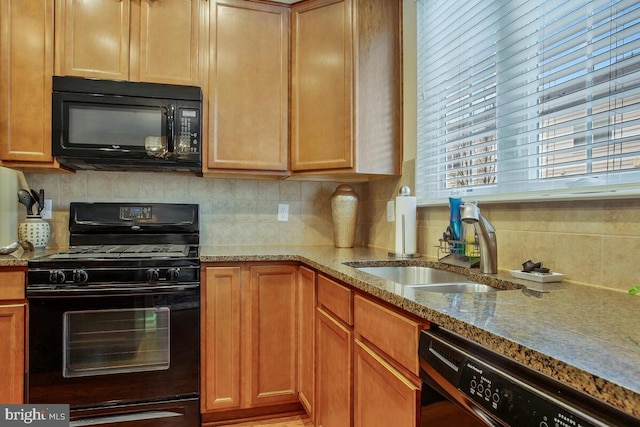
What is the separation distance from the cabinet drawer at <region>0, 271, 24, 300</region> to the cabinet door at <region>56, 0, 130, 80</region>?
3.50 feet

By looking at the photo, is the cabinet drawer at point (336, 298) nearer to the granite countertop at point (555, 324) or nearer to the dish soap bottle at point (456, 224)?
the granite countertop at point (555, 324)

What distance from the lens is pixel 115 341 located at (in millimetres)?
1914

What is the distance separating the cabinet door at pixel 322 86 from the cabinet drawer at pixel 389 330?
3.41ft

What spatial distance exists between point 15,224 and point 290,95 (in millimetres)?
1704

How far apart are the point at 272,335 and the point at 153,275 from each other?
70 centimetres

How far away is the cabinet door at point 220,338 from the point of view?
2033 mm

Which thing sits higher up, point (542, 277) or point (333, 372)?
point (542, 277)

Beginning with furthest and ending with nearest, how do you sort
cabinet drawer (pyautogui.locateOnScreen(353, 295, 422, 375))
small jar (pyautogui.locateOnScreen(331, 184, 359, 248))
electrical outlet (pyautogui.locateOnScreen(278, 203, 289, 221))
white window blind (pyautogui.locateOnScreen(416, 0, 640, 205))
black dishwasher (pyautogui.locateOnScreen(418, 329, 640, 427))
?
1. electrical outlet (pyautogui.locateOnScreen(278, 203, 289, 221))
2. small jar (pyautogui.locateOnScreen(331, 184, 359, 248))
3. white window blind (pyautogui.locateOnScreen(416, 0, 640, 205))
4. cabinet drawer (pyautogui.locateOnScreen(353, 295, 422, 375))
5. black dishwasher (pyautogui.locateOnScreen(418, 329, 640, 427))

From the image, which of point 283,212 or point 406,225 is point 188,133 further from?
point 406,225

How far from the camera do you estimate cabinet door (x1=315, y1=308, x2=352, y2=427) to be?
1481mm

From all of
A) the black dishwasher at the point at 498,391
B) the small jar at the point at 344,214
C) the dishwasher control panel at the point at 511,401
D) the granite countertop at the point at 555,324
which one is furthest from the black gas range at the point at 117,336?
the dishwasher control panel at the point at 511,401

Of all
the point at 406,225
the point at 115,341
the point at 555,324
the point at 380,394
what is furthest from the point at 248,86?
the point at 555,324

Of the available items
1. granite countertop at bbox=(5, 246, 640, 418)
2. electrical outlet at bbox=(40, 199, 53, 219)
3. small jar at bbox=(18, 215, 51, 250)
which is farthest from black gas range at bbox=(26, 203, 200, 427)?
granite countertop at bbox=(5, 246, 640, 418)

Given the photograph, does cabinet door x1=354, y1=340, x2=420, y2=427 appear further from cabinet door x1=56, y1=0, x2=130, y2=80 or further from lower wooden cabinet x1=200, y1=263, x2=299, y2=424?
cabinet door x1=56, y1=0, x2=130, y2=80
